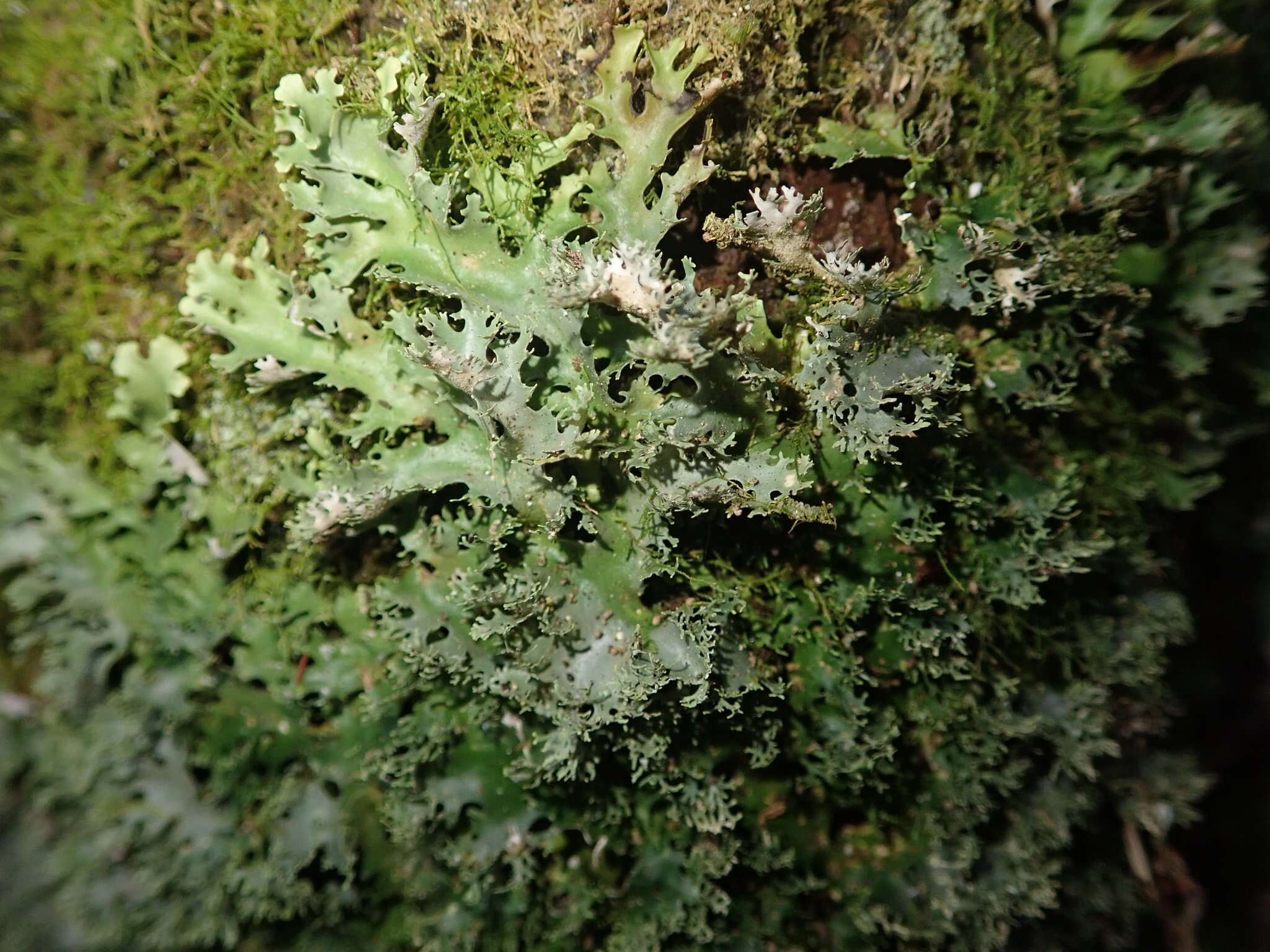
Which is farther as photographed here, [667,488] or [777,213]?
[667,488]

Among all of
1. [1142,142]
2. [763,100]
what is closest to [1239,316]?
[1142,142]

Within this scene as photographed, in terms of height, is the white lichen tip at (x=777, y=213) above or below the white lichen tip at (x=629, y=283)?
above

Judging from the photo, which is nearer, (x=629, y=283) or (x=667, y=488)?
(x=629, y=283)

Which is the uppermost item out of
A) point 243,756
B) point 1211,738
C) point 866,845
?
point 243,756

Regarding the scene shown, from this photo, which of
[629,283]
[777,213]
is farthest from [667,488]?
[777,213]

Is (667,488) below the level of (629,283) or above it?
below

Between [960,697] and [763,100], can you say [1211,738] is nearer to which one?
[960,697]

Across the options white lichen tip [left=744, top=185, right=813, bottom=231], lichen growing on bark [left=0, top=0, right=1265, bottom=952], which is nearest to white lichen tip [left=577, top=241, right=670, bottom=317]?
lichen growing on bark [left=0, top=0, right=1265, bottom=952]

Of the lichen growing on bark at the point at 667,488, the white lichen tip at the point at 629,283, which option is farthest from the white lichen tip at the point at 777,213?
the white lichen tip at the point at 629,283

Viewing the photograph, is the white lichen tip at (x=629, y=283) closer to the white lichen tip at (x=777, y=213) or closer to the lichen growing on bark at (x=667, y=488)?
the lichen growing on bark at (x=667, y=488)

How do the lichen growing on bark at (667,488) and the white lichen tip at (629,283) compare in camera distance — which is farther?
the lichen growing on bark at (667,488)

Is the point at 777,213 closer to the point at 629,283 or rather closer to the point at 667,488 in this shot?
the point at 629,283
